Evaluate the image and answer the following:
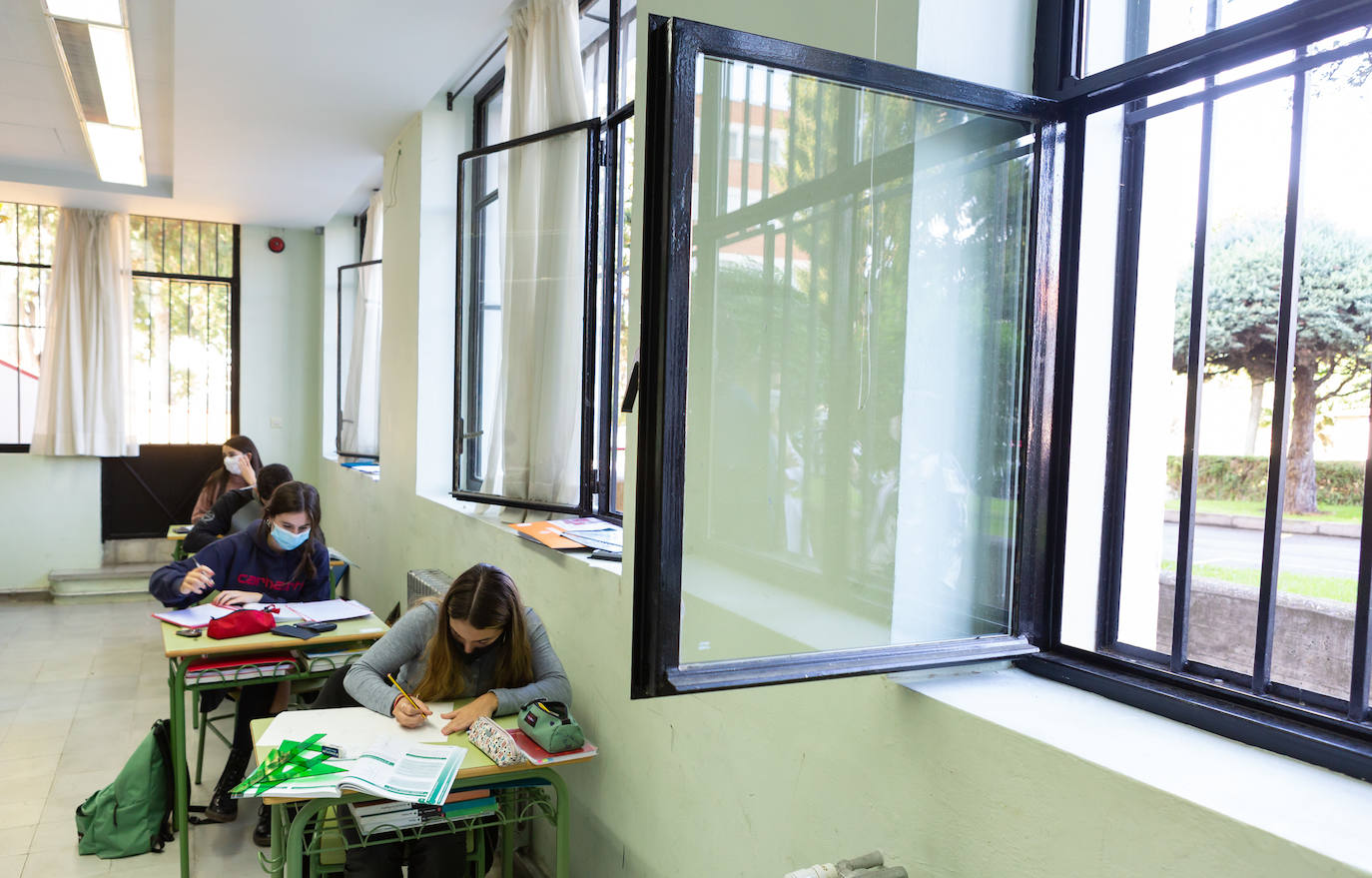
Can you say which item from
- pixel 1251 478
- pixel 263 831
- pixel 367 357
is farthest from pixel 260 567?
pixel 1251 478

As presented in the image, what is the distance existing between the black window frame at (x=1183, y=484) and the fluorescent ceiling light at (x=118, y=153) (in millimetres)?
5302

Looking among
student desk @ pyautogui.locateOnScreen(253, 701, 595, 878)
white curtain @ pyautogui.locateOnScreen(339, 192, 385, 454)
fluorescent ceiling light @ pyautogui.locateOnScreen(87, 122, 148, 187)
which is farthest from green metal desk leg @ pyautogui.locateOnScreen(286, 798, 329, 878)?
fluorescent ceiling light @ pyautogui.locateOnScreen(87, 122, 148, 187)

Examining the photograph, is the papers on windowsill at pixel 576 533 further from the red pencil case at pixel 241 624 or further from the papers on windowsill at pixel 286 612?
the red pencil case at pixel 241 624

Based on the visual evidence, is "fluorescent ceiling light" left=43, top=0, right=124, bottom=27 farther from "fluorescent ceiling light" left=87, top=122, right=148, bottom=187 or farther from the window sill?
the window sill

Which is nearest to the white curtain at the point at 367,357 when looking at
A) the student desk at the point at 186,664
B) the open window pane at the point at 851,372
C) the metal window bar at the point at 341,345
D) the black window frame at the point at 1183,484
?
the metal window bar at the point at 341,345

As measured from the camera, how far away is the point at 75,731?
4250 millimetres

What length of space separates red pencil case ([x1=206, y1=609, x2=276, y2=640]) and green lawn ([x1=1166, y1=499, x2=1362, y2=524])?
9.35ft

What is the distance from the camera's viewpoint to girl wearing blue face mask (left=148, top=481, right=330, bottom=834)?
3447 millimetres

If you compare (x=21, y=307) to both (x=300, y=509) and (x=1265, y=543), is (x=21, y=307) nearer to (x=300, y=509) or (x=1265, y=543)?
Result: (x=300, y=509)

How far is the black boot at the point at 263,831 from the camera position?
10.6 ft

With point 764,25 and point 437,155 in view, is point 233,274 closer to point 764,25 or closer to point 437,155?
point 437,155

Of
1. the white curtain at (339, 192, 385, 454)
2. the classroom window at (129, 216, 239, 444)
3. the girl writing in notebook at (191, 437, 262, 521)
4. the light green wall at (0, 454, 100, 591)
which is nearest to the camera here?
the girl writing in notebook at (191, 437, 262, 521)

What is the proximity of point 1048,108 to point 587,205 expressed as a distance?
186cm

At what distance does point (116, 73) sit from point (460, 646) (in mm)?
3361
